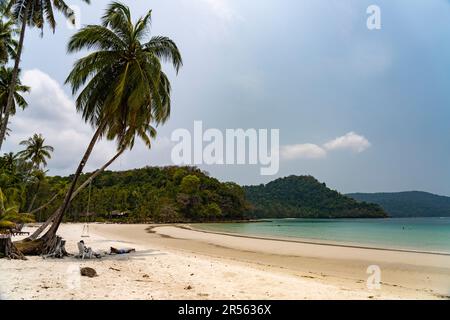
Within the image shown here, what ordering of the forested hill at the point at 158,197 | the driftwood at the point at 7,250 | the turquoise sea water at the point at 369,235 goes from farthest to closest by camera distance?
the forested hill at the point at 158,197 < the turquoise sea water at the point at 369,235 < the driftwood at the point at 7,250

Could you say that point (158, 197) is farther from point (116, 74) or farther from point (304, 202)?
point (304, 202)

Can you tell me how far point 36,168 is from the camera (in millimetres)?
42219

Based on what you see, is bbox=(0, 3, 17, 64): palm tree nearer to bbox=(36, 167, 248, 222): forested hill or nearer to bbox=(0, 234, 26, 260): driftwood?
bbox=(0, 234, 26, 260): driftwood

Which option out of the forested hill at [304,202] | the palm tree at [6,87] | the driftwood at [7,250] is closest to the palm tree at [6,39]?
the palm tree at [6,87]

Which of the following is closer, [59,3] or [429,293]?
[429,293]

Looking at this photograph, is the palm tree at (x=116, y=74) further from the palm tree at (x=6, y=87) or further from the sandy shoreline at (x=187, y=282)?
the palm tree at (x=6, y=87)

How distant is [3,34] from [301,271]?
1726 centimetres

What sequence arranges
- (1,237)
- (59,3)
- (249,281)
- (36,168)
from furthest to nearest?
1. (36,168)
2. (59,3)
3. (1,237)
4. (249,281)

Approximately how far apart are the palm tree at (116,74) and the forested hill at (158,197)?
50367 millimetres

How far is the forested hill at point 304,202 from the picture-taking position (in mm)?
140500

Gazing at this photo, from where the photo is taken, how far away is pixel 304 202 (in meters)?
152
